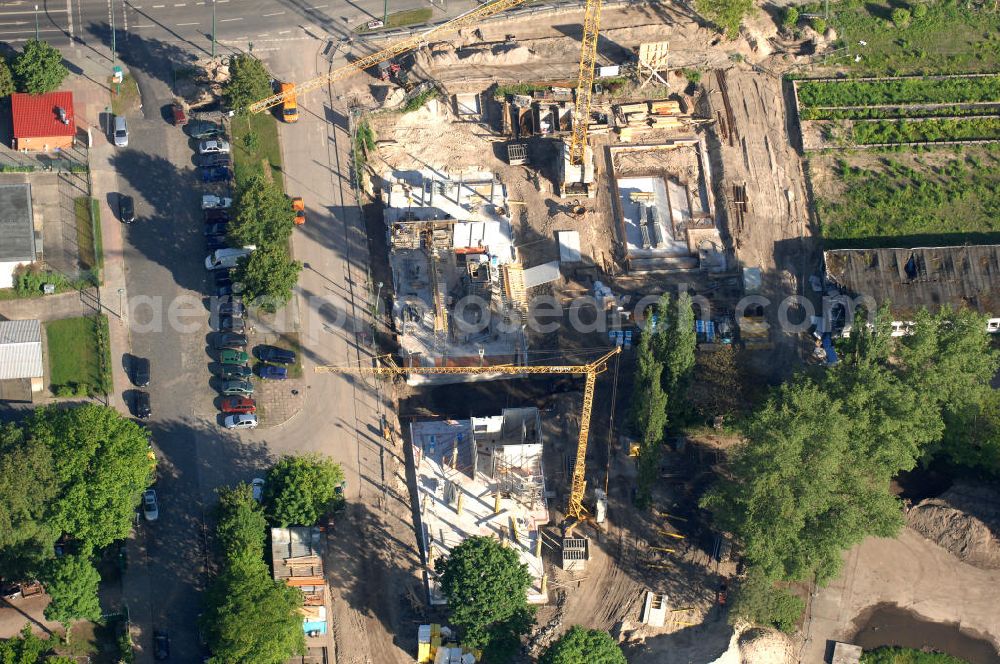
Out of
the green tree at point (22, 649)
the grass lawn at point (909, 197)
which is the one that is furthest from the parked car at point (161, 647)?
the grass lawn at point (909, 197)

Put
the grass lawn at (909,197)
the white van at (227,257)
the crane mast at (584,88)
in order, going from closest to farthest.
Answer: the white van at (227,257)
the crane mast at (584,88)
the grass lawn at (909,197)

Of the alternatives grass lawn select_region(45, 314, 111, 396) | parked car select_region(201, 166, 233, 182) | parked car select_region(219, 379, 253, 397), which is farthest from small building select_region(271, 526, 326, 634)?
parked car select_region(201, 166, 233, 182)

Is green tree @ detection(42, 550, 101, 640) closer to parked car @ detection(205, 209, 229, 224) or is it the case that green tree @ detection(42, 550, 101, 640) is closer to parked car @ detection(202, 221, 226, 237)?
parked car @ detection(202, 221, 226, 237)

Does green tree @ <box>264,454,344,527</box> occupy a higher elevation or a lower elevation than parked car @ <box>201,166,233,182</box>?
lower

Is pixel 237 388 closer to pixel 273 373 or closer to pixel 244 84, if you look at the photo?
pixel 273 373

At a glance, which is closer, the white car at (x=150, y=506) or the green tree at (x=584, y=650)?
the green tree at (x=584, y=650)

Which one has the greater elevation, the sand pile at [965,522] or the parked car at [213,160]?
the parked car at [213,160]

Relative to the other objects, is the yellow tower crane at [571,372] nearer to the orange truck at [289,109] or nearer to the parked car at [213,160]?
the parked car at [213,160]
